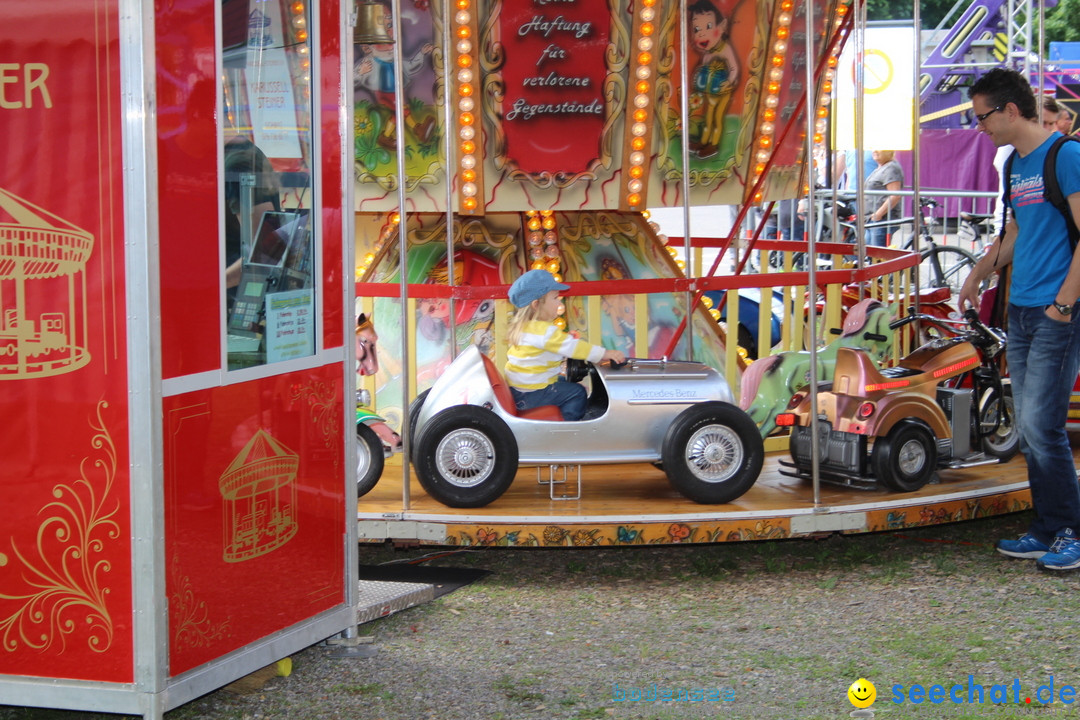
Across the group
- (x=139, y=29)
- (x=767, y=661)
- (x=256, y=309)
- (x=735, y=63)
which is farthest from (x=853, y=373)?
(x=139, y=29)

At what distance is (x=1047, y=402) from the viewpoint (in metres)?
5.33

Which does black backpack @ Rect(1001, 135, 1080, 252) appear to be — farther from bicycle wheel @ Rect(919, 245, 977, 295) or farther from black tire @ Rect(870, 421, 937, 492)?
bicycle wheel @ Rect(919, 245, 977, 295)

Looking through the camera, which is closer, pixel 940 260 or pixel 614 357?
pixel 614 357

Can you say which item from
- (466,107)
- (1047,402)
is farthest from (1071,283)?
(466,107)

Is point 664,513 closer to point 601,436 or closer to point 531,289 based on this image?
point 601,436

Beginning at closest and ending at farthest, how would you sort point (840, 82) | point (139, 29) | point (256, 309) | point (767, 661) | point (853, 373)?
1. point (139, 29)
2. point (256, 309)
3. point (767, 661)
4. point (853, 373)
5. point (840, 82)

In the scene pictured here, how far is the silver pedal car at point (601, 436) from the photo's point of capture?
18.3ft

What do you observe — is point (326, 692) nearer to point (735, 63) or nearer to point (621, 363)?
point (621, 363)

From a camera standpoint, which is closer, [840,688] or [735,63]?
[840,688]

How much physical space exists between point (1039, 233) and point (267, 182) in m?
3.31

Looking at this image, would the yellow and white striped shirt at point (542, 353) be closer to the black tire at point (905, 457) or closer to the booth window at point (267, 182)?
the black tire at point (905, 457)

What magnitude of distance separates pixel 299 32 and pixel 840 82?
17.0 m

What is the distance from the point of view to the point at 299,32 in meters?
4.32

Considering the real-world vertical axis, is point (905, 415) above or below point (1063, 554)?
above
